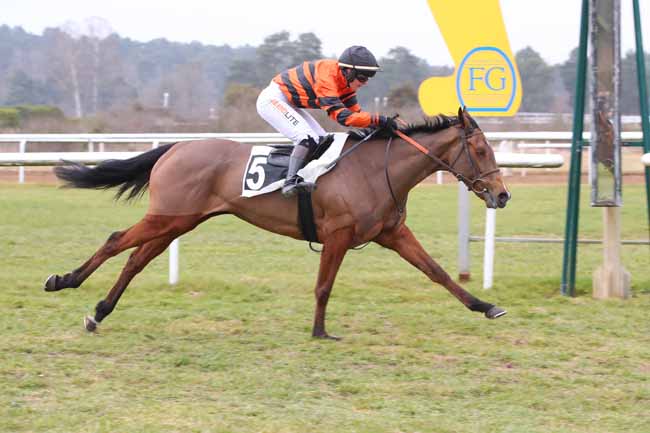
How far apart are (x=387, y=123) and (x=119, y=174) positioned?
1869mm

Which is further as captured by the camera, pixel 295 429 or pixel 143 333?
pixel 143 333

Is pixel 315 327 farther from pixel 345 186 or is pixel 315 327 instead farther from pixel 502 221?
pixel 502 221

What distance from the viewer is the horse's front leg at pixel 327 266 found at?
19.0ft

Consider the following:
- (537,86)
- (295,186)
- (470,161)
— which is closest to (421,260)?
(470,161)

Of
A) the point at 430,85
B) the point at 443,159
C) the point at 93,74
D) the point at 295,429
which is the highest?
the point at 93,74

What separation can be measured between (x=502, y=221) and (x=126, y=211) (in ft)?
17.3

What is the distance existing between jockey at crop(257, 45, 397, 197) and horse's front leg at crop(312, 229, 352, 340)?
1.19ft

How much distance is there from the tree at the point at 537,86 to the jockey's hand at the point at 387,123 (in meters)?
46.2

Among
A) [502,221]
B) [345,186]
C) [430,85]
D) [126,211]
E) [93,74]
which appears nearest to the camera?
[345,186]

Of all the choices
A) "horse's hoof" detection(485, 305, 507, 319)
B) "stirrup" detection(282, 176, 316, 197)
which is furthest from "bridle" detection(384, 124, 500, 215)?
"horse's hoof" detection(485, 305, 507, 319)

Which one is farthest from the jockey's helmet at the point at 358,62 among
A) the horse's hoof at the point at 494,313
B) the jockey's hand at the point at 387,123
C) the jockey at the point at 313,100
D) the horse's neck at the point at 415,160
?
the horse's hoof at the point at 494,313

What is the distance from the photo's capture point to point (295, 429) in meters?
4.00

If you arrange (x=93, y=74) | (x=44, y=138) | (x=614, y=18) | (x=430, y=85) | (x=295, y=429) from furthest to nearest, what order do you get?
1. (x=93, y=74)
2. (x=44, y=138)
3. (x=430, y=85)
4. (x=614, y=18)
5. (x=295, y=429)

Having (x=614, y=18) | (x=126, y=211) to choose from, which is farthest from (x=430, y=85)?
(x=126, y=211)
